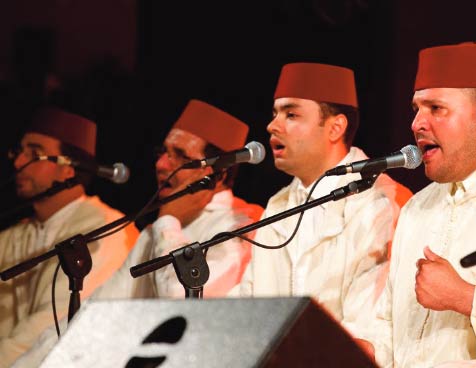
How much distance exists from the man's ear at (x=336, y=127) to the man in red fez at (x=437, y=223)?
0.80 meters

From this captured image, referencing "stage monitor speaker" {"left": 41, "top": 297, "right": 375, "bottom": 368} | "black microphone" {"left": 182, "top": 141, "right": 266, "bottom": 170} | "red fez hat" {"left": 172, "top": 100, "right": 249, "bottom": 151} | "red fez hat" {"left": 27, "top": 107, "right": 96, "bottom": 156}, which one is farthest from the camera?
"red fez hat" {"left": 27, "top": 107, "right": 96, "bottom": 156}

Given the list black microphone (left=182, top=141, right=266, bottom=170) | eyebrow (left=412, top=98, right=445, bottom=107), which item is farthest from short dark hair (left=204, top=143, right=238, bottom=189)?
eyebrow (left=412, top=98, right=445, bottom=107)

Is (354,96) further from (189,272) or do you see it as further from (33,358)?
(33,358)

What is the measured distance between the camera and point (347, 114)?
4.64 m

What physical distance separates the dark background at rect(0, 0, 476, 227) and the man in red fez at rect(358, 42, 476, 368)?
0.80 m

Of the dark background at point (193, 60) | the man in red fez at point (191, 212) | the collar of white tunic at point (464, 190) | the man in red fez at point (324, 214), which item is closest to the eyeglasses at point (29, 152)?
the dark background at point (193, 60)

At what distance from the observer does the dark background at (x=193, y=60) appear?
4.71m

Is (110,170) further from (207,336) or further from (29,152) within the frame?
(207,336)

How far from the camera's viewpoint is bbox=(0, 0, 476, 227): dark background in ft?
15.5

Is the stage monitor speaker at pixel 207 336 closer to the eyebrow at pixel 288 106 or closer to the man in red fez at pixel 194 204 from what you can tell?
the eyebrow at pixel 288 106

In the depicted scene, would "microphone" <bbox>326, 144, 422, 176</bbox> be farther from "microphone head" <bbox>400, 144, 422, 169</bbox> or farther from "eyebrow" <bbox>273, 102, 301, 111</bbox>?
"eyebrow" <bbox>273, 102, 301, 111</bbox>

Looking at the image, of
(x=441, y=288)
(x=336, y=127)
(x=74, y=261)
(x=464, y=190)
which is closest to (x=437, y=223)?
(x=464, y=190)

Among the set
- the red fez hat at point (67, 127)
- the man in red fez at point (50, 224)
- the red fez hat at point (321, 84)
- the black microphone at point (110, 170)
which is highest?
the red fez hat at point (321, 84)

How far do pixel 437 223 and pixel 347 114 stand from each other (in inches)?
43.6
